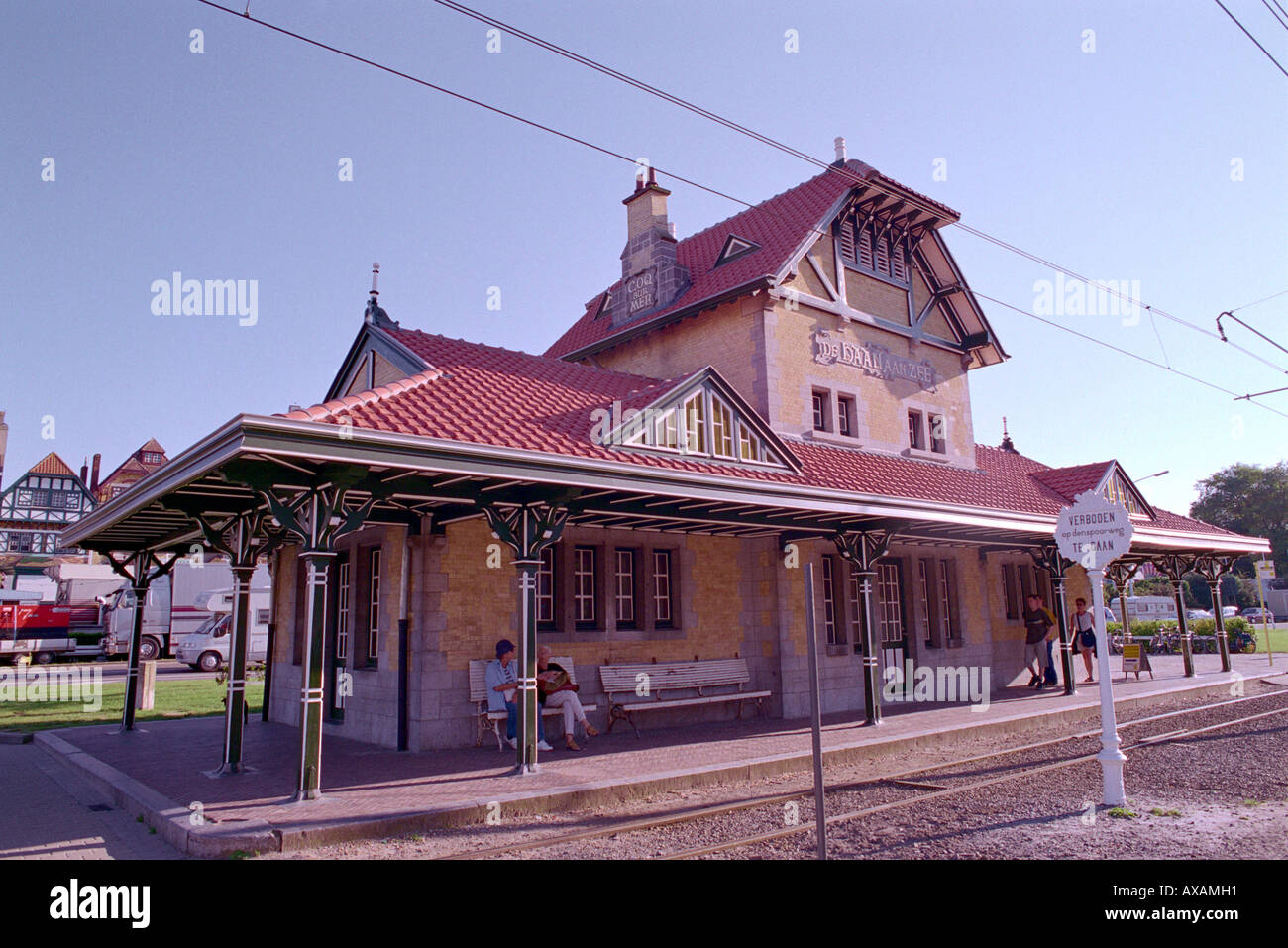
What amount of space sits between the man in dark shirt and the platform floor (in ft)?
8.57

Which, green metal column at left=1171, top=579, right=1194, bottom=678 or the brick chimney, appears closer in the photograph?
the brick chimney

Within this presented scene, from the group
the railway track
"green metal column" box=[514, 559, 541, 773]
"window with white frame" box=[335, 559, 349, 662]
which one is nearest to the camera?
the railway track

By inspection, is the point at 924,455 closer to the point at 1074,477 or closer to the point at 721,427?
the point at 1074,477

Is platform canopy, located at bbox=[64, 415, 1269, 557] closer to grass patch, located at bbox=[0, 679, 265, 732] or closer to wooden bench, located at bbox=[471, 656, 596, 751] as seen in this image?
wooden bench, located at bbox=[471, 656, 596, 751]

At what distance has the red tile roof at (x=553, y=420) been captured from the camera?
850 cm

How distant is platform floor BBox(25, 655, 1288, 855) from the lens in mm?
6957

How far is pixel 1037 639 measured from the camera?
17797mm

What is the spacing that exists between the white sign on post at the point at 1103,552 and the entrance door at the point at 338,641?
9.66 meters

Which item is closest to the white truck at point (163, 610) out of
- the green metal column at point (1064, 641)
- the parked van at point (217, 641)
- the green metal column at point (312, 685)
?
the parked van at point (217, 641)

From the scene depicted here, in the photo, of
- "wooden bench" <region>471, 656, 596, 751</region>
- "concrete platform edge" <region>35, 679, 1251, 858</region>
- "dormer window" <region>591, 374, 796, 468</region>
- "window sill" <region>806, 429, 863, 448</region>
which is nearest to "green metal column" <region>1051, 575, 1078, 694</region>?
"concrete platform edge" <region>35, 679, 1251, 858</region>

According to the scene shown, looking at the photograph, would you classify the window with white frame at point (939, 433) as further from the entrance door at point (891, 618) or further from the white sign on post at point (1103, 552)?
the white sign on post at point (1103, 552)

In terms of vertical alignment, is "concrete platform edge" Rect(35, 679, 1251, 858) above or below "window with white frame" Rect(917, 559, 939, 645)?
below
